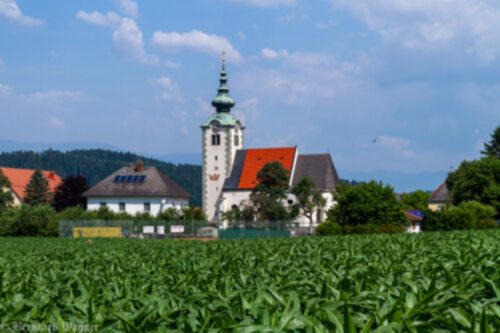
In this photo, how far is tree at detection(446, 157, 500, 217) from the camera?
8850 centimetres

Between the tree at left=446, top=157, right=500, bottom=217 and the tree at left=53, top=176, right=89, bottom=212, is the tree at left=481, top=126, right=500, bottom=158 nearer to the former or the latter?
the tree at left=446, top=157, right=500, bottom=217

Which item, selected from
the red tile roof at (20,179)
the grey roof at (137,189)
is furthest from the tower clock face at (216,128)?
the red tile roof at (20,179)

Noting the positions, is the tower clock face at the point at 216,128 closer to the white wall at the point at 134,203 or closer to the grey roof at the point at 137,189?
the grey roof at the point at 137,189

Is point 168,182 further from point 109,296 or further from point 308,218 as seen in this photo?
point 109,296

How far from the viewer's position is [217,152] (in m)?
127

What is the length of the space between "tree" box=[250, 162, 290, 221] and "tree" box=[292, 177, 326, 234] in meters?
2.39

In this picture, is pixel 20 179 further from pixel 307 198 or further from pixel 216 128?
pixel 307 198

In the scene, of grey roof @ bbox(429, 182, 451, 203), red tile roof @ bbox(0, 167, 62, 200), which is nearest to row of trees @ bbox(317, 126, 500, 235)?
grey roof @ bbox(429, 182, 451, 203)

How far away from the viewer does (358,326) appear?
4.06 metres

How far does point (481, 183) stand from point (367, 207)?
26464 millimetres

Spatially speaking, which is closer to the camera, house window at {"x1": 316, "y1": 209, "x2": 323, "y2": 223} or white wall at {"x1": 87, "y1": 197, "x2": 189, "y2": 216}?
house window at {"x1": 316, "y1": 209, "x2": 323, "y2": 223}

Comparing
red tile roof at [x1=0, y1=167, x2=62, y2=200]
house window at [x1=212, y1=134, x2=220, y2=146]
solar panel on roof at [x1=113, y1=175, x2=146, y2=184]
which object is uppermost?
house window at [x1=212, y1=134, x2=220, y2=146]

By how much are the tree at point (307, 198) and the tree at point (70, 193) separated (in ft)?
139

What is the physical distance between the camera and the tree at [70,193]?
131 meters
